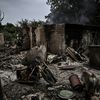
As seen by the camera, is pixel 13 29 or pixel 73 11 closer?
pixel 13 29

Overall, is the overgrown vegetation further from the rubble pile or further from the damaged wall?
the rubble pile

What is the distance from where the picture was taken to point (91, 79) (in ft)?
19.5

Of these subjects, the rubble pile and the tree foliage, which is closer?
the rubble pile

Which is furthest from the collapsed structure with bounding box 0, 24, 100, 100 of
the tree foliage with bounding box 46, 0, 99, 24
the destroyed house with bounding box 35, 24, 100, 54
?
the tree foliage with bounding box 46, 0, 99, 24

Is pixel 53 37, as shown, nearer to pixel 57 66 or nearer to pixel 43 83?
pixel 57 66

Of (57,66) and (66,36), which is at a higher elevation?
(66,36)

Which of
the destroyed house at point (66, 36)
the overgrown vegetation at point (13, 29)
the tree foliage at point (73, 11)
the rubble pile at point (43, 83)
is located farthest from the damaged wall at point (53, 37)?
the tree foliage at point (73, 11)

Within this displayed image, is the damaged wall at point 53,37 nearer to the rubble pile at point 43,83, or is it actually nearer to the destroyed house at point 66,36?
the destroyed house at point 66,36

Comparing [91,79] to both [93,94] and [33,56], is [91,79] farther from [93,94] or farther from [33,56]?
[33,56]

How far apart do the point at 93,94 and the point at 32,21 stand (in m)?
21.4

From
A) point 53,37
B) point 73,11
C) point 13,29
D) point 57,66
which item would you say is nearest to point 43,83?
point 57,66

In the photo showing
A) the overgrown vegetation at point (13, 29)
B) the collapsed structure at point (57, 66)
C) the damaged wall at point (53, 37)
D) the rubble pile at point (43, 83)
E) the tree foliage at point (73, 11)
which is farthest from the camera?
the tree foliage at point (73, 11)

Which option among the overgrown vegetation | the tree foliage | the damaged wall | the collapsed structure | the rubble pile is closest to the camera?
the rubble pile

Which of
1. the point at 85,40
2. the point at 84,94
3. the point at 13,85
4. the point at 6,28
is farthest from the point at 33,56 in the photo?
the point at 6,28
